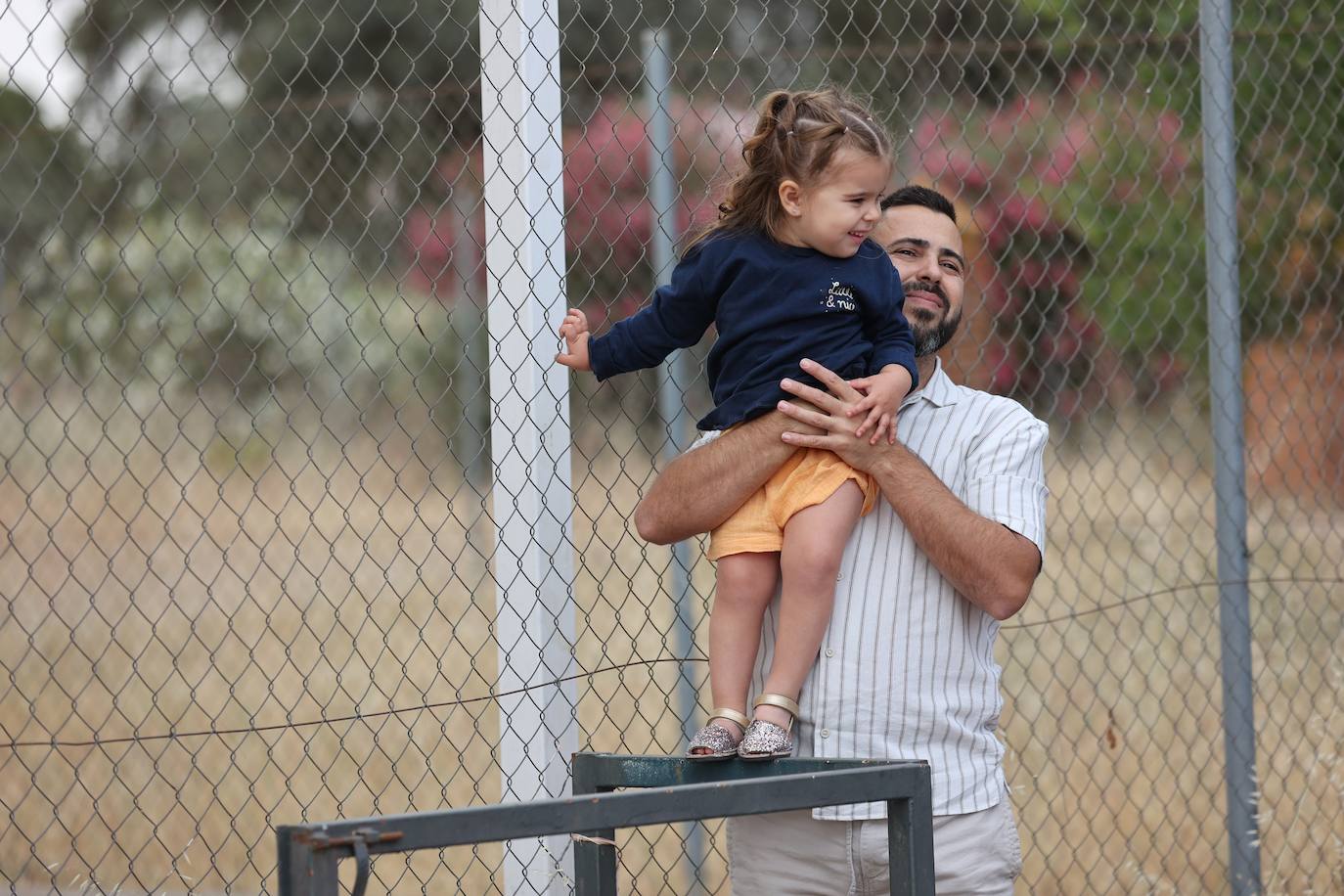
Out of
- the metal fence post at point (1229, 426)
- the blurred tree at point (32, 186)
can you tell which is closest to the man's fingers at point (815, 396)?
the metal fence post at point (1229, 426)

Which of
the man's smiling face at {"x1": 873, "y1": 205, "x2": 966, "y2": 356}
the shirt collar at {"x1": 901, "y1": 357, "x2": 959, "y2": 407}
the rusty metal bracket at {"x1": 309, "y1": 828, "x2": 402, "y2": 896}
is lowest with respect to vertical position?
the rusty metal bracket at {"x1": 309, "y1": 828, "x2": 402, "y2": 896}

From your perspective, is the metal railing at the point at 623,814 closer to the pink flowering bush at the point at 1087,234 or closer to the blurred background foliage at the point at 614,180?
the blurred background foliage at the point at 614,180

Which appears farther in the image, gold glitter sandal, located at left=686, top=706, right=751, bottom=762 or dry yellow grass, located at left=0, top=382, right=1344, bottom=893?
dry yellow grass, located at left=0, top=382, right=1344, bottom=893

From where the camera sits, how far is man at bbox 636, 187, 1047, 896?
5.80 ft

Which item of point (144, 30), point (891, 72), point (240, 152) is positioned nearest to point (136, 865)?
point (891, 72)

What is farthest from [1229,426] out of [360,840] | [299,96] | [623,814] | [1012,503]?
[299,96]

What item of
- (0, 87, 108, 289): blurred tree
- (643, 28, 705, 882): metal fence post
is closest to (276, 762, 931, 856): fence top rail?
(643, 28, 705, 882): metal fence post

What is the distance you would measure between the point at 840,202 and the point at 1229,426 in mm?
1584

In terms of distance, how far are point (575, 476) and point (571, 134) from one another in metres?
2.86

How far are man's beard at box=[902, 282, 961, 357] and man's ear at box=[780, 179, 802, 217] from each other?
246 millimetres

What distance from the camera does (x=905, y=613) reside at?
1.83 m

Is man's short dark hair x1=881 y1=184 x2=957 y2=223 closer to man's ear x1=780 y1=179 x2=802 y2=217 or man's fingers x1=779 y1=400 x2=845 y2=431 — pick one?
man's ear x1=780 y1=179 x2=802 y2=217

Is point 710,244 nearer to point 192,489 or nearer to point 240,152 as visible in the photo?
point 192,489

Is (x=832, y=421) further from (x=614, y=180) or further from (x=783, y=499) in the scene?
(x=614, y=180)
